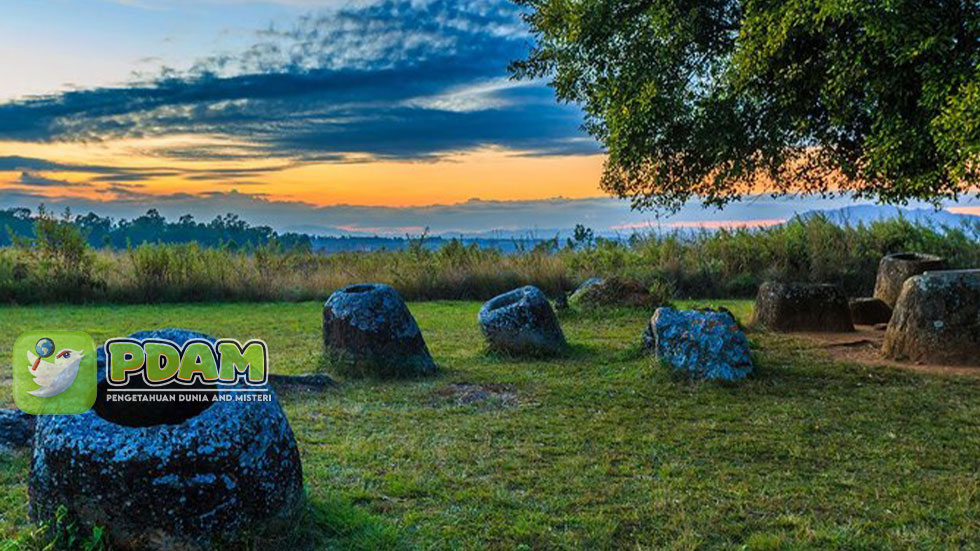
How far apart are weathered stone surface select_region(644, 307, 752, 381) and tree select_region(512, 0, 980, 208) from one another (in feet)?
9.69

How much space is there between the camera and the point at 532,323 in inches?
442

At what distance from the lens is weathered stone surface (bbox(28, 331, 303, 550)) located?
3884 millimetres

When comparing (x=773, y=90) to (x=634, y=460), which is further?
(x=773, y=90)

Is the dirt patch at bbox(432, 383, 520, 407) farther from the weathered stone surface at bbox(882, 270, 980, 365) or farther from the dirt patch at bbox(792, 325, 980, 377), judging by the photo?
the weathered stone surface at bbox(882, 270, 980, 365)

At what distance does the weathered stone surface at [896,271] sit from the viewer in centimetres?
1502

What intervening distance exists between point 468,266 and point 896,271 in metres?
10.7

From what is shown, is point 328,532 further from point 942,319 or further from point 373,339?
point 942,319

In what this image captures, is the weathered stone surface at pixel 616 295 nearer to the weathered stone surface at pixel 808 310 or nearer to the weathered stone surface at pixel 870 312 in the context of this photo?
the weathered stone surface at pixel 808 310

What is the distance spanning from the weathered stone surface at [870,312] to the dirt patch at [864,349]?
0.30 metres

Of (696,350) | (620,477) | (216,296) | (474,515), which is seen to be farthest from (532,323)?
(216,296)

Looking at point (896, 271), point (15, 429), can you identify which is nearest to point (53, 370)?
point (15, 429)

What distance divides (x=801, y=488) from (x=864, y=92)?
6.41 meters

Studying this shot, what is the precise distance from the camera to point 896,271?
1525 cm

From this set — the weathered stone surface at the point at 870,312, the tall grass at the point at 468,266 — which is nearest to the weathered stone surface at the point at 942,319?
the weathered stone surface at the point at 870,312
